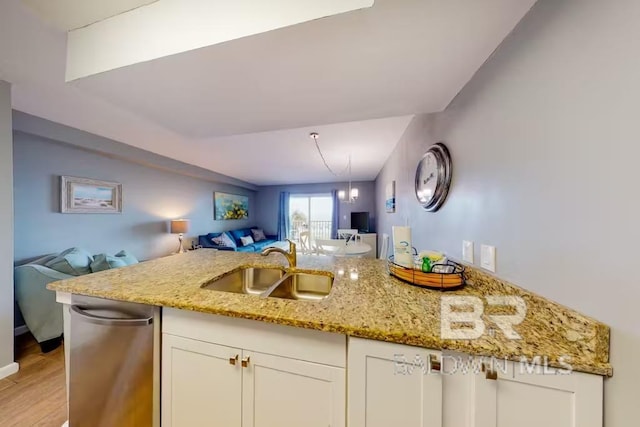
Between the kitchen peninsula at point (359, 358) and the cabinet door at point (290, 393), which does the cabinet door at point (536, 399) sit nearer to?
the kitchen peninsula at point (359, 358)

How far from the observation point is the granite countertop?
629 mm

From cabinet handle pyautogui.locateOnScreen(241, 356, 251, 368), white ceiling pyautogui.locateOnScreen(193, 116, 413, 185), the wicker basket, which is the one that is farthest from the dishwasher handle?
white ceiling pyautogui.locateOnScreen(193, 116, 413, 185)

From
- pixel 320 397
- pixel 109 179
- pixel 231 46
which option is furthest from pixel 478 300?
pixel 109 179

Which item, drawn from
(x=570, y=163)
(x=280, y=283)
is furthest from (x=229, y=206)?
(x=570, y=163)

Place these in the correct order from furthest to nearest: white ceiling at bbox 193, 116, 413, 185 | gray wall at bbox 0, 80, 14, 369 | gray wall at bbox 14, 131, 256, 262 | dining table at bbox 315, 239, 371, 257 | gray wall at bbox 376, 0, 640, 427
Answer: dining table at bbox 315, 239, 371, 257, white ceiling at bbox 193, 116, 413, 185, gray wall at bbox 14, 131, 256, 262, gray wall at bbox 0, 80, 14, 369, gray wall at bbox 376, 0, 640, 427

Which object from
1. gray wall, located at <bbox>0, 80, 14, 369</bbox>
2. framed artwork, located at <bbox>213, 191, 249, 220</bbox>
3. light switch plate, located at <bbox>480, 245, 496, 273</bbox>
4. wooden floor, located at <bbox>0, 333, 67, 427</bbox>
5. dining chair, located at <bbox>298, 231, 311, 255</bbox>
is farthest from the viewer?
framed artwork, located at <bbox>213, 191, 249, 220</bbox>

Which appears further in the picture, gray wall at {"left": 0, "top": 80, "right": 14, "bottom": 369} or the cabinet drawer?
gray wall at {"left": 0, "top": 80, "right": 14, "bottom": 369}

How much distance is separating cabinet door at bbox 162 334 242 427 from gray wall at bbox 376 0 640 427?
1199 mm

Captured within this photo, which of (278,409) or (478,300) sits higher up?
(478,300)

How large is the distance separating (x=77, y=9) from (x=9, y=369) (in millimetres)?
2634

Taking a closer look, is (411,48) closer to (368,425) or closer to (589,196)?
(589,196)

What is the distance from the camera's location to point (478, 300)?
94 centimetres

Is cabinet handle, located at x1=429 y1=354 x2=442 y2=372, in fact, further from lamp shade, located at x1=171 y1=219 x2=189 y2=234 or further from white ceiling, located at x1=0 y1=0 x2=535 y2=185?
lamp shade, located at x1=171 y1=219 x2=189 y2=234

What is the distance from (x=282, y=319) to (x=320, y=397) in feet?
1.07
